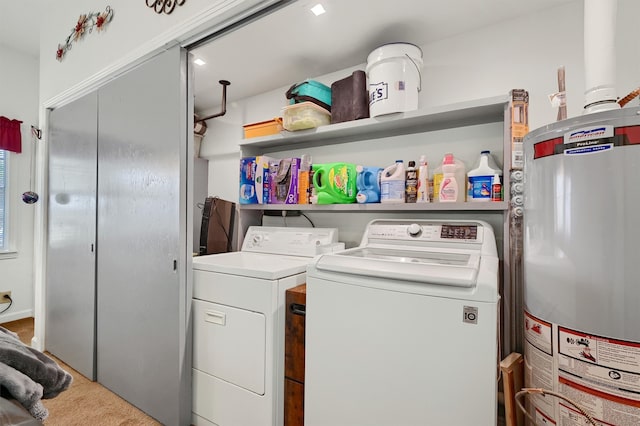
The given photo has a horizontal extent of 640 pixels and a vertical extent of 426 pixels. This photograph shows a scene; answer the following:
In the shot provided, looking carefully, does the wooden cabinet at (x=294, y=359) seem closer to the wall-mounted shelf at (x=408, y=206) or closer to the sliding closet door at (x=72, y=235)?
the wall-mounted shelf at (x=408, y=206)

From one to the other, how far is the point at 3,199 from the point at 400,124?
169 inches

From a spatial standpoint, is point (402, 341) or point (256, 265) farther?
point (256, 265)

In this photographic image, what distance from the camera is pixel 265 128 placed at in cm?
234

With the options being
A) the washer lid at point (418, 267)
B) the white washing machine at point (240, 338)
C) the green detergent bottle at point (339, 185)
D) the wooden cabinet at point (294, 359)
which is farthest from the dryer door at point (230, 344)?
the green detergent bottle at point (339, 185)

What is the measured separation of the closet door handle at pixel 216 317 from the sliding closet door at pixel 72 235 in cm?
116

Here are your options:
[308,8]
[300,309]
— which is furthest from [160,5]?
[300,309]

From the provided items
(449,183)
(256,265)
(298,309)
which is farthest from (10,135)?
(449,183)

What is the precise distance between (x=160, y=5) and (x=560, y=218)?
219cm

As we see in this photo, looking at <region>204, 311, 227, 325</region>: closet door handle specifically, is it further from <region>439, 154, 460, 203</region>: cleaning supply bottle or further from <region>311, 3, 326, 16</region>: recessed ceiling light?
<region>311, 3, 326, 16</region>: recessed ceiling light

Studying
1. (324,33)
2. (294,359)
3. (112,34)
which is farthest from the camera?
(112,34)

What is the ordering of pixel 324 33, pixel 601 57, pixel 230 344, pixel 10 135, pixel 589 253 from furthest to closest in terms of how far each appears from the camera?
1. pixel 10 135
2. pixel 324 33
3. pixel 230 344
4. pixel 601 57
5. pixel 589 253

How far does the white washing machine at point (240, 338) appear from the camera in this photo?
148cm

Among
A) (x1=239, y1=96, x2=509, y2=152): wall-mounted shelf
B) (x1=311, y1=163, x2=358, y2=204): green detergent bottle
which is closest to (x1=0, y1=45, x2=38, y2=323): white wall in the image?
(x1=239, y1=96, x2=509, y2=152): wall-mounted shelf

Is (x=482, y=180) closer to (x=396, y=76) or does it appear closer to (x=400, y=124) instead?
(x=400, y=124)
